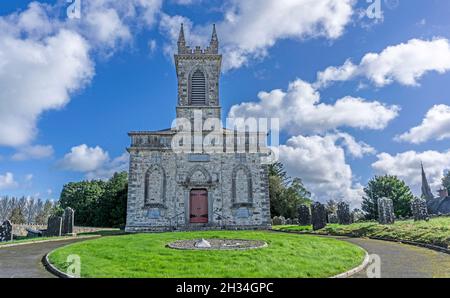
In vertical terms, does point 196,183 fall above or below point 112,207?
above

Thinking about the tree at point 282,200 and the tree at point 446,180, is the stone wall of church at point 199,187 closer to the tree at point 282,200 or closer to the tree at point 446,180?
the tree at point 282,200

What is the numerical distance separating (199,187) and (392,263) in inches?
674

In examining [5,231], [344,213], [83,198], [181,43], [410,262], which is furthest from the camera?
[83,198]

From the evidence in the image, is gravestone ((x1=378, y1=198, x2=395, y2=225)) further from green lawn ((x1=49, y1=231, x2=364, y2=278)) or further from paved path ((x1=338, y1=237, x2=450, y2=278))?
green lawn ((x1=49, y1=231, x2=364, y2=278))

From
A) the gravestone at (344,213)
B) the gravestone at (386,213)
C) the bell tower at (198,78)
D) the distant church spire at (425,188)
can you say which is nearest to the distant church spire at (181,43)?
the bell tower at (198,78)

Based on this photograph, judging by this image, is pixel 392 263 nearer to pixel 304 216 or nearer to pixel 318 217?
pixel 318 217

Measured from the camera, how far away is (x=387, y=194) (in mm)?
44531

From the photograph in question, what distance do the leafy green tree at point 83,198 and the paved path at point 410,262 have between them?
3825 centimetres

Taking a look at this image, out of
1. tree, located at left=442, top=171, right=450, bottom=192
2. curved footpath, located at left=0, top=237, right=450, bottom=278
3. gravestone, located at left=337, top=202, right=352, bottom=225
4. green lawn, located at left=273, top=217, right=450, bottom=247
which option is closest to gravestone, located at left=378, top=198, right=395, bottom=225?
gravestone, located at left=337, top=202, right=352, bottom=225

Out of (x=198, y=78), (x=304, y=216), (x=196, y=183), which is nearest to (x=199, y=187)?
(x=196, y=183)
